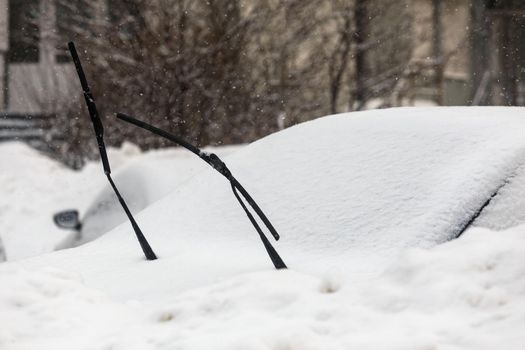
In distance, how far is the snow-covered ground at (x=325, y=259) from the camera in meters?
3.20

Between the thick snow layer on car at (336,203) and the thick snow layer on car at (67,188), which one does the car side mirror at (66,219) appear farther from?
the thick snow layer on car at (336,203)

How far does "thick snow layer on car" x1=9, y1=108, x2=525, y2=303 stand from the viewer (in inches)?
153

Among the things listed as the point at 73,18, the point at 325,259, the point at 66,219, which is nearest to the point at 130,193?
the point at 66,219

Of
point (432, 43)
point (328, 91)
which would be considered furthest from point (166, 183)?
point (432, 43)

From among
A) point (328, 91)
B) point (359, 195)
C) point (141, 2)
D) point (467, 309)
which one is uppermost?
point (141, 2)

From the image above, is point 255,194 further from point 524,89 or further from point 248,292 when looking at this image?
point 524,89

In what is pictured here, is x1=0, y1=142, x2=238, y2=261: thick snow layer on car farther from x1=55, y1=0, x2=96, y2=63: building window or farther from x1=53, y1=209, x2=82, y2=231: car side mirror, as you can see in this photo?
x1=55, y1=0, x2=96, y2=63: building window

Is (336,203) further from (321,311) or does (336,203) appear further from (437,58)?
(437,58)

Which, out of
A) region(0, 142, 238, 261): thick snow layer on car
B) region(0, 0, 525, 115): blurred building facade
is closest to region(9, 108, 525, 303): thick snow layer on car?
region(0, 142, 238, 261): thick snow layer on car

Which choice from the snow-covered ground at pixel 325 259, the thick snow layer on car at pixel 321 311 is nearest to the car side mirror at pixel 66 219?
the snow-covered ground at pixel 325 259

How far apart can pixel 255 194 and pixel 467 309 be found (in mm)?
1608

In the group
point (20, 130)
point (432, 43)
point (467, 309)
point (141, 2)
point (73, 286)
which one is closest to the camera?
point (467, 309)

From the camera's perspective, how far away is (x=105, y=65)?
1351 cm

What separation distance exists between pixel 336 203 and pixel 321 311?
0.95 m
